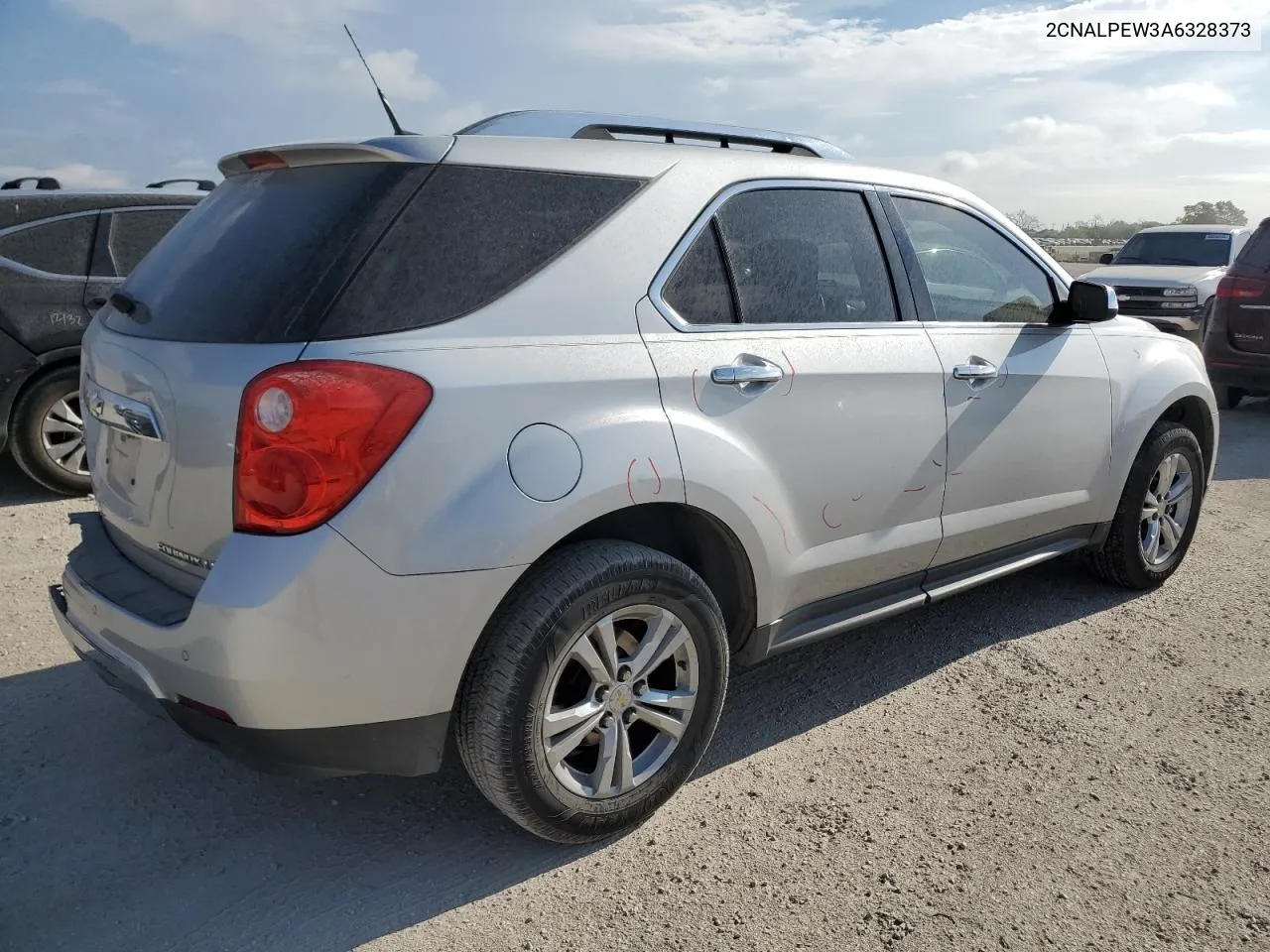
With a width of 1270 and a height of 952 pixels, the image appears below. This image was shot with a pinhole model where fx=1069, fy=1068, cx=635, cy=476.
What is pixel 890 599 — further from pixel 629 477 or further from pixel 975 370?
pixel 629 477

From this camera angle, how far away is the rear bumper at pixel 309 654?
2.20 m

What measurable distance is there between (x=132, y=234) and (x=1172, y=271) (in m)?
10.9

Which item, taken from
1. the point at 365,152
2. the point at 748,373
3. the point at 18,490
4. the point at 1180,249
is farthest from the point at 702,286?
the point at 1180,249

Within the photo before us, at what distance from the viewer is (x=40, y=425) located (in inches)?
225

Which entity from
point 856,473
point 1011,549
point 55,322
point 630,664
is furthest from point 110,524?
point 55,322

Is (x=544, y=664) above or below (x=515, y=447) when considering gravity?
below

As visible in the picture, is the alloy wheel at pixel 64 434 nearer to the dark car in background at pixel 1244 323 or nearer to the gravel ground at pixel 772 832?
the gravel ground at pixel 772 832

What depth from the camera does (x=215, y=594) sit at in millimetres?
2234

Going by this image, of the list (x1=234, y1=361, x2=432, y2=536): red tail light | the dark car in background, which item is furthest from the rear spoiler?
the dark car in background

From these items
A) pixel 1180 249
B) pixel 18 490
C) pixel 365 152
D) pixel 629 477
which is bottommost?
pixel 18 490

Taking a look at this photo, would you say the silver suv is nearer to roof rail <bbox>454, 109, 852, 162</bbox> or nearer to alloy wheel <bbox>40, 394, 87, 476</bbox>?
roof rail <bbox>454, 109, 852, 162</bbox>

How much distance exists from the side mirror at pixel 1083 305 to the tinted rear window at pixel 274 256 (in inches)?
100

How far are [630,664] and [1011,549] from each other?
1869 mm

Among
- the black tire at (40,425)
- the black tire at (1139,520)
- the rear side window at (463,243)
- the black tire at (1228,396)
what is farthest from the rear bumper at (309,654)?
the black tire at (1228,396)
